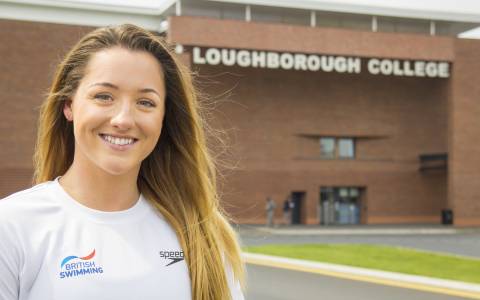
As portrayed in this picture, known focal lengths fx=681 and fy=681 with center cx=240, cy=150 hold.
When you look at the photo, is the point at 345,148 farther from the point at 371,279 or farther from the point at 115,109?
the point at 115,109

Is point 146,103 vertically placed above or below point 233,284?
above

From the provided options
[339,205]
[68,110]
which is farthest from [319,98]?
[68,110]

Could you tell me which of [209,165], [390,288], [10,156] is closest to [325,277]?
[390,288]

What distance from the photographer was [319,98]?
42.1 meters

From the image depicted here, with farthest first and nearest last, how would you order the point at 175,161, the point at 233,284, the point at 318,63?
the point at 318,63 → the point at 175,161 → the point at 233,284

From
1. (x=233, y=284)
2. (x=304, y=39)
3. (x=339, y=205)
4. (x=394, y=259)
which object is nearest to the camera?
(x=233, y=284)

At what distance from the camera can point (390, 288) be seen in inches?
468

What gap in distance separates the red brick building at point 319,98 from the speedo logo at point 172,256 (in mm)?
35219

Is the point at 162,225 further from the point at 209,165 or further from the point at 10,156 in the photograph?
the point at 10,156

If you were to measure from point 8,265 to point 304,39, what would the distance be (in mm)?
38535

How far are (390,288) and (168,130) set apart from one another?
1019cm

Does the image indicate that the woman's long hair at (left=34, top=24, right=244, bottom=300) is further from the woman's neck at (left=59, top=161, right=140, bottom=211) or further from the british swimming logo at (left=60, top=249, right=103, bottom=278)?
the british swimming logo at (left=60, top=249, right=103, bottom=278)

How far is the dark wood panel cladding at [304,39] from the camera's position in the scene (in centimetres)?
3753

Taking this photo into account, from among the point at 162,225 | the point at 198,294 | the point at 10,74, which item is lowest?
the point at 198,294
